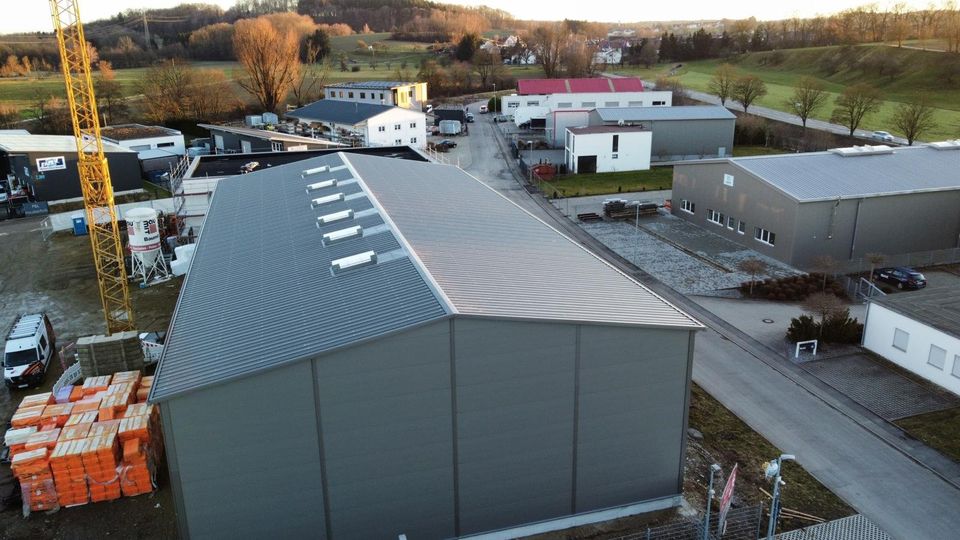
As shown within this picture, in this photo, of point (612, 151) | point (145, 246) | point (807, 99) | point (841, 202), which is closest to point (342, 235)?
point (145, 246)

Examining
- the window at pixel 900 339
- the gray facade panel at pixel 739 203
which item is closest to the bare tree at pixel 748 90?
the gray facade panel at pixel 739 203

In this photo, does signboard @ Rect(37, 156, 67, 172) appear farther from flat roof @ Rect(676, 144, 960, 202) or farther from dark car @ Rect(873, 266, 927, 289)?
dark car @ Rect(873, 266, 927, 289)

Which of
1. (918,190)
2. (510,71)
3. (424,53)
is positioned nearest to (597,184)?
(918,190)

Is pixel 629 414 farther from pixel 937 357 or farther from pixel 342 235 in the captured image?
pixel 937 357

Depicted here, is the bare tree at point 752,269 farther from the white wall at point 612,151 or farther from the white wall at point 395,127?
the white wall at point 395,127

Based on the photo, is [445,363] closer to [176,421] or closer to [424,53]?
[176,421]

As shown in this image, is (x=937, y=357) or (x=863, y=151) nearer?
(x=937, y=357)

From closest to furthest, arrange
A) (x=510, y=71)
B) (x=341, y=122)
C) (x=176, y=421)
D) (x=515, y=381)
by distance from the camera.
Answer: (x=176, y=421)
(x=515, y=381)
(x=341, y=122)
(x=510, y=71)

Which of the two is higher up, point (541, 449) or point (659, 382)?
point (659, 382)
